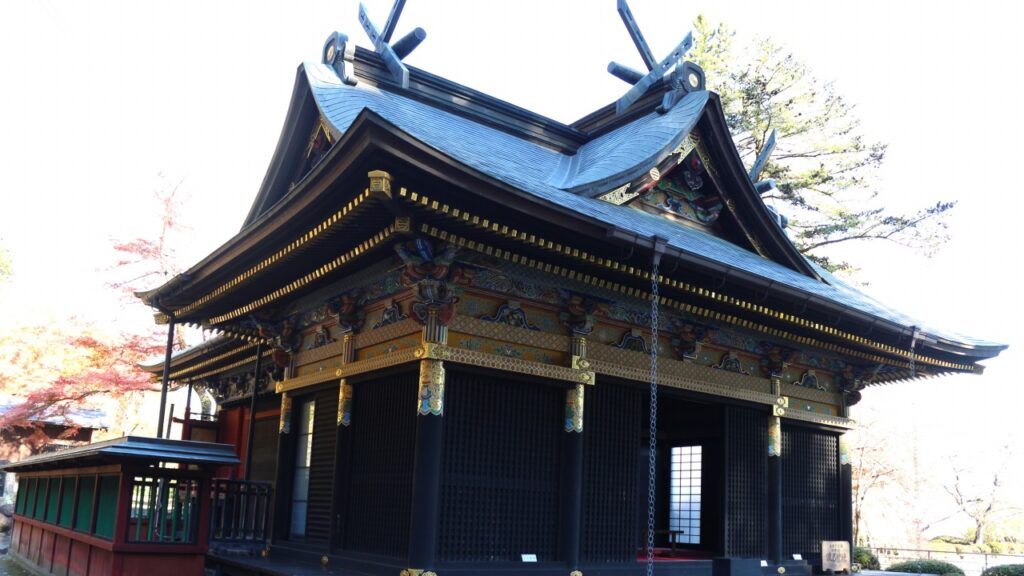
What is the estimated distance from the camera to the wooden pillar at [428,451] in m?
7.88

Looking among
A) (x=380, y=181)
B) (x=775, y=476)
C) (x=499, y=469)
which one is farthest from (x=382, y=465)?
(x=775, y=476)

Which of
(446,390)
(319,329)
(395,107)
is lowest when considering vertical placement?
(446,390)

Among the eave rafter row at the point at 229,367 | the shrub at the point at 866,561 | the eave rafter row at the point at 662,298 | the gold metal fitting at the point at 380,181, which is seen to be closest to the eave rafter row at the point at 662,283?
the eave rafter row at the point at 662,298

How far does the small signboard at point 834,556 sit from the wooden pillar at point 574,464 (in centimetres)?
465

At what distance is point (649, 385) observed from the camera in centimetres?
1005

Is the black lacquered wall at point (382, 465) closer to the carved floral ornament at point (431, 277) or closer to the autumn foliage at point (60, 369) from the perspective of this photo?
the carved floral ornament at point (431, 277)

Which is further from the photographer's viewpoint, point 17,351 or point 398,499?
point 17,351

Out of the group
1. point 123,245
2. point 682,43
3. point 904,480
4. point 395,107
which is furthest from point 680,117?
point 904,480

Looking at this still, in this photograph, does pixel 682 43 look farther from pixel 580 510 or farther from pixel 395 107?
pixel 580 510

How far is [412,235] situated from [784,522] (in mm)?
7304

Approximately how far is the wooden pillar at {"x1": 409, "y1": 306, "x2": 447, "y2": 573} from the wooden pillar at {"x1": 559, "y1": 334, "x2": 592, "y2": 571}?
5.18 ft

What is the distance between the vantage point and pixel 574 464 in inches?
356

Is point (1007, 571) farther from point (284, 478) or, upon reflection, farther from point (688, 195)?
point (284, 478)

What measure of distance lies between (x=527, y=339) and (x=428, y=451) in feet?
5.49
